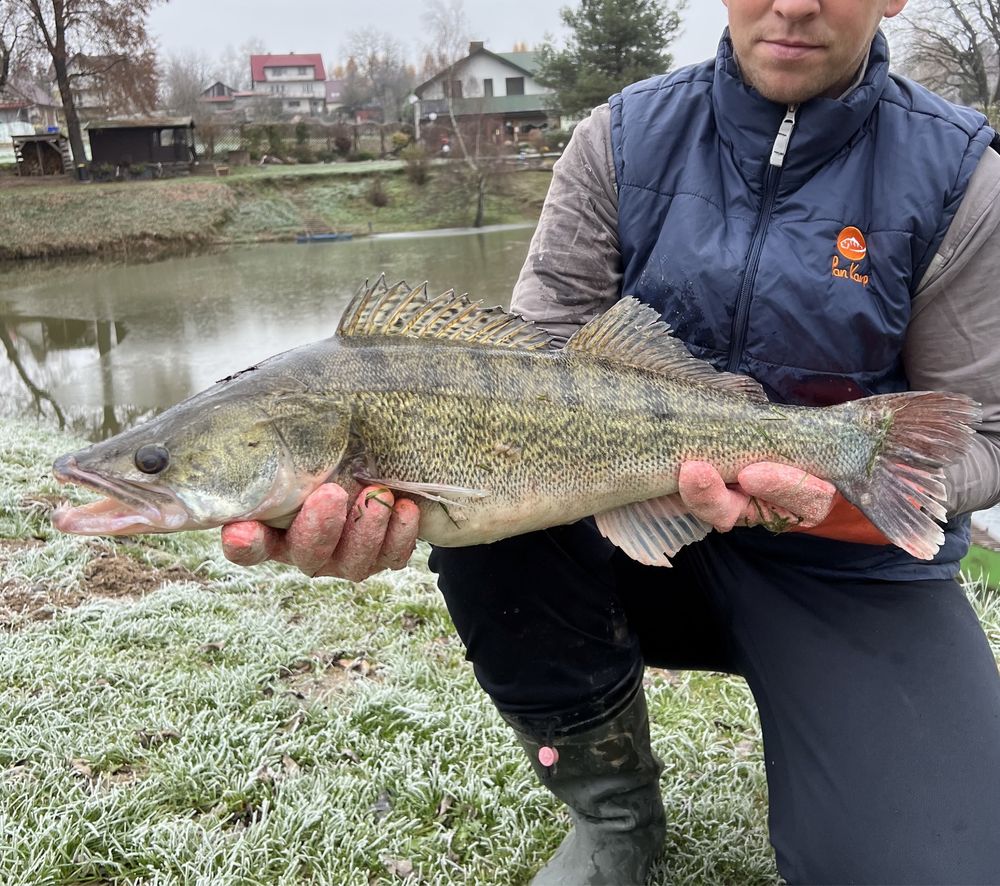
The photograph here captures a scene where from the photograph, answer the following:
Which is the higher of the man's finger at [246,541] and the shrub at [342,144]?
the shrub at [342,144]

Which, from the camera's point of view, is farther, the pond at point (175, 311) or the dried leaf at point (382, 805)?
the pond at point (175, 311)

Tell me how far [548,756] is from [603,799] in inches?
8.7

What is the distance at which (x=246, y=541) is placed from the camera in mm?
2066

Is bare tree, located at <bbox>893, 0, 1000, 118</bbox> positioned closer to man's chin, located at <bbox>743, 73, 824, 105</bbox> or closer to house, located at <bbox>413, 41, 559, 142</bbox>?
house, located at <bbox>413, 41, 559, 142</bbox>

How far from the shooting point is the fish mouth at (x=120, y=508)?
1.98 metres

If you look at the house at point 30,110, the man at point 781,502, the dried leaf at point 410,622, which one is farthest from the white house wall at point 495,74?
the man at point 781,502

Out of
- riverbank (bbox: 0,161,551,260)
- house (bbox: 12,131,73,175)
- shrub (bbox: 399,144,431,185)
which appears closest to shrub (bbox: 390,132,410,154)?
riverbank (bbox: 0,161,551,260)

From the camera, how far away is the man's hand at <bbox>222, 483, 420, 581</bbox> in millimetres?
2062

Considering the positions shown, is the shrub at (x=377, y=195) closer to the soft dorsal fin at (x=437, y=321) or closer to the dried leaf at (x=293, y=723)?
the dried leaf at (x=293, y=723)

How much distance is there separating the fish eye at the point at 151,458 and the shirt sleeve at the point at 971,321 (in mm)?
2124

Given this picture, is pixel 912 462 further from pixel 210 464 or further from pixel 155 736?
pixel 155 736

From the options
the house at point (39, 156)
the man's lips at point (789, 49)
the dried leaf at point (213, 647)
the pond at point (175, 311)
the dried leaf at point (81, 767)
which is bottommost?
the pond at point (175, 311)

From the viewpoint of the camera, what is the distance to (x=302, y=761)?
3.02 meters

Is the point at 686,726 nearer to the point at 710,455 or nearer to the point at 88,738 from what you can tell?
the point at 710,455
